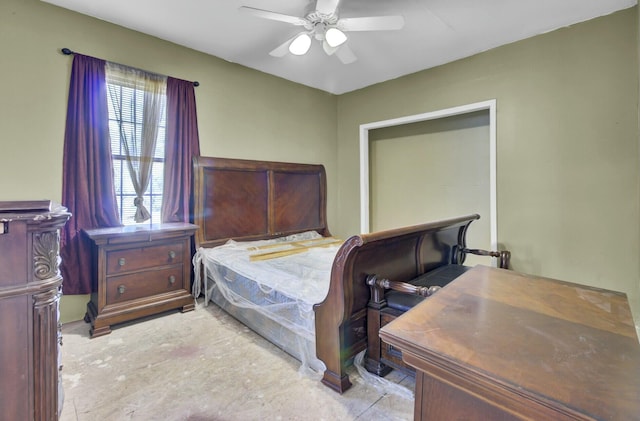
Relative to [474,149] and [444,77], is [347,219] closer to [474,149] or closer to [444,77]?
[474,149]

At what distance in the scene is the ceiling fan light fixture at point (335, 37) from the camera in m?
2.43

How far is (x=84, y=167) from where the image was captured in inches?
105

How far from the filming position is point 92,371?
1.99 meters

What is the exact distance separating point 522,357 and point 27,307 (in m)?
1.53

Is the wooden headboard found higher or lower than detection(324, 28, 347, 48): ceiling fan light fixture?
lower

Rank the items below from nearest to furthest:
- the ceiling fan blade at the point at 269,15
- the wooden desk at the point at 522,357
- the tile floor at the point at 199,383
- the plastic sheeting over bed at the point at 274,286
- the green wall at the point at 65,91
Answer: the wooden desk at the point at 522,357, the tile floor at the point at 199,383, the plastic sheeting over bed at the point at 274,286, the ceiling fan blade at the point at 269,15, the green wall at the point at 65,91

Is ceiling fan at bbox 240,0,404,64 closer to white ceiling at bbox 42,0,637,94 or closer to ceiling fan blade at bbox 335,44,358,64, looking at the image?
ceiling fan blade at bbox 335,44,358,64

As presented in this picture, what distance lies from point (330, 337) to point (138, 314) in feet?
6.05

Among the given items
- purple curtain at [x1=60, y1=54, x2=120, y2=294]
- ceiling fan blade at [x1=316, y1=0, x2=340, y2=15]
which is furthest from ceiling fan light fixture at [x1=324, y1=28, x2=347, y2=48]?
purple curtain at [x1=60, y1=54, x2=120, y2=294]

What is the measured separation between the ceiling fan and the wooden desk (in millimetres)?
2160

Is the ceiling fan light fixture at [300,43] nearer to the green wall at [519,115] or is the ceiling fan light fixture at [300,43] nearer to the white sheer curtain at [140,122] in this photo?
the green wall at [519,115]

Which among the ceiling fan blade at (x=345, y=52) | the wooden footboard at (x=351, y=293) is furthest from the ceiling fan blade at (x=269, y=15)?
the wooden footboard at (x=351, y=293)

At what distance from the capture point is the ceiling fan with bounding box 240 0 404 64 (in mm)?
2256

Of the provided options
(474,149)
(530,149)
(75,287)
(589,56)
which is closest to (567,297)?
(530,149)
